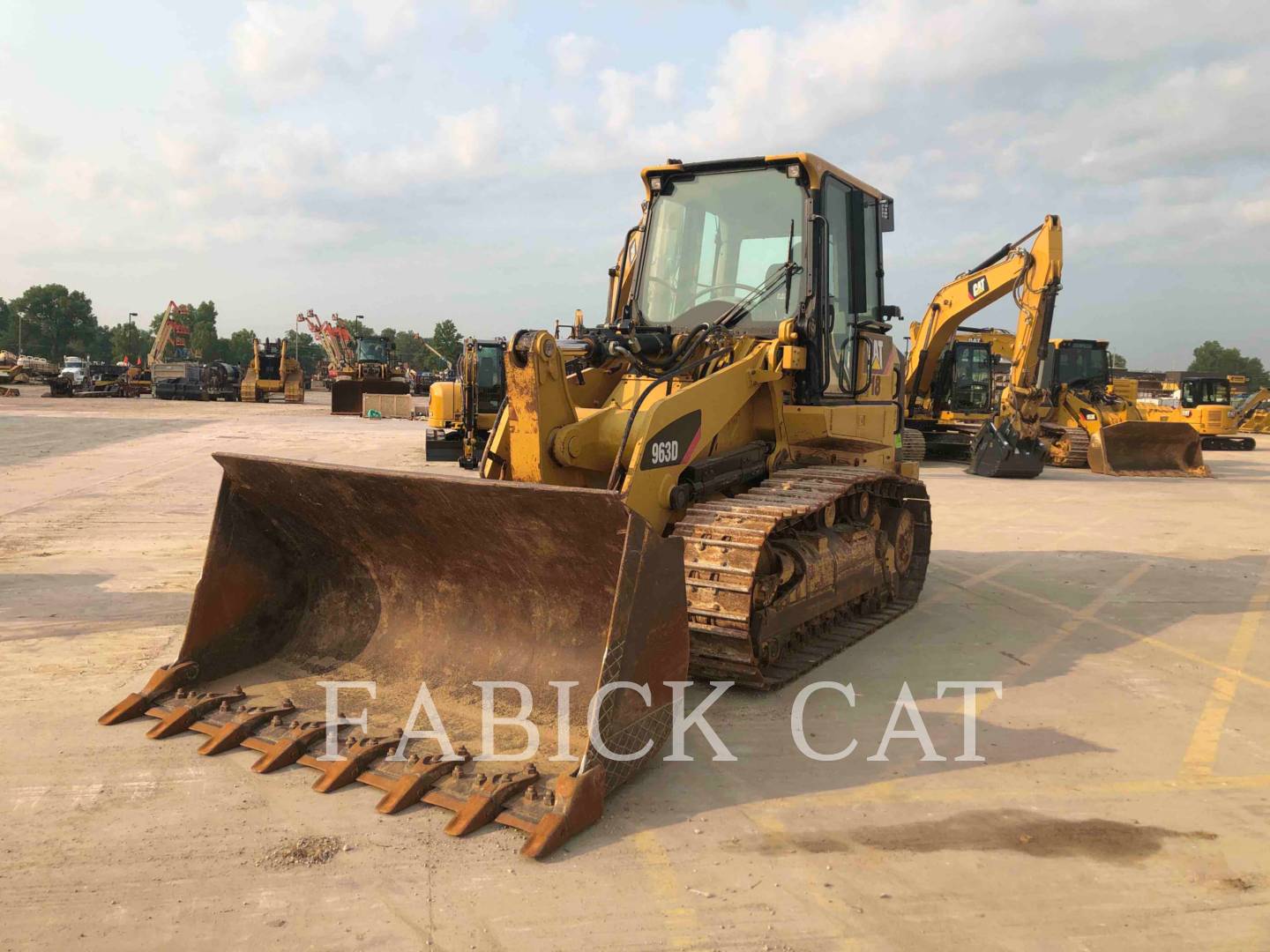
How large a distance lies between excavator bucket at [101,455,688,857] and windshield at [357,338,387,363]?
1453 inches

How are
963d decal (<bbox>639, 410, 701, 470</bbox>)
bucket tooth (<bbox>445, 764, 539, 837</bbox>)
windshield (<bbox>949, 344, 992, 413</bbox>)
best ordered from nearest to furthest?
bucket tooth (<bbox>445, 764, 539, 837</bbox>) → 963d decal (<bbox>639, 410, 701, 470</bbox>) → windshield (<bbox>949, 344, 992, 413</bbox>)

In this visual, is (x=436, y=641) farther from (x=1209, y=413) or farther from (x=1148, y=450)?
(x=1209, y=413)

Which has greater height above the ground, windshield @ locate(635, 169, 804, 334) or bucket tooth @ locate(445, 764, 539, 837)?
windshield @ locate(635, 169, 804, 334)

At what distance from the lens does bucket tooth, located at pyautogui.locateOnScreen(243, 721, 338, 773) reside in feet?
13.7

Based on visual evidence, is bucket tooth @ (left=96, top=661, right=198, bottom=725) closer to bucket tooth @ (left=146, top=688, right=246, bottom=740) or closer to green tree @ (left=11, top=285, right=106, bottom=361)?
bucket tooth @ (left=146, top=688, right=246, bottom=740)

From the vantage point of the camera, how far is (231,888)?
3.28 metres

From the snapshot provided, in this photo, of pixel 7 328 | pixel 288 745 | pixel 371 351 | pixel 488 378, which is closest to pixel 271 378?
pixel 371 351

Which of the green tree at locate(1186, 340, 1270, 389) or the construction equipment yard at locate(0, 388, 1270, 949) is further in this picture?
the green tree at locate(1186, 340, 1270, 389)

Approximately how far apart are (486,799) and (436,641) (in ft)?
4.98

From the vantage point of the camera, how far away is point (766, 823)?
3.84 metres

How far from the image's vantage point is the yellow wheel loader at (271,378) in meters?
46.8

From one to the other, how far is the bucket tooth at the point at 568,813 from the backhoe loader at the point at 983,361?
10.8m

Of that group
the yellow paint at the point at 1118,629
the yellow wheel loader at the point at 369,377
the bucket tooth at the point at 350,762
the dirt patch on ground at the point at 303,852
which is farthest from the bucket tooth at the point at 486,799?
the yellow wheel loader at the point at 369,377

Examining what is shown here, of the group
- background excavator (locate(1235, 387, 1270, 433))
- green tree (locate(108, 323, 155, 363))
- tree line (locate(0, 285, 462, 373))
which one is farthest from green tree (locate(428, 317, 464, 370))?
background excavator (locate(1235, 387, 1270, 433))
